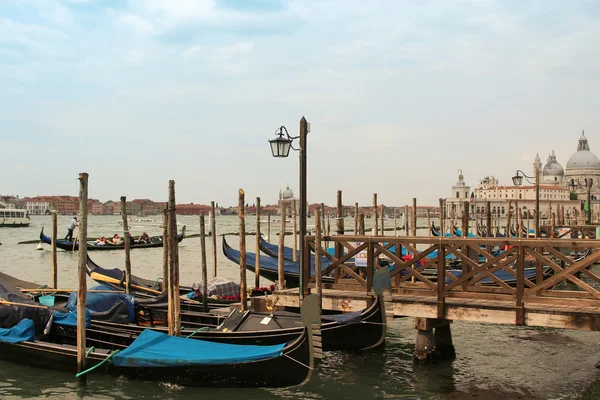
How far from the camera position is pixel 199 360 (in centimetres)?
602

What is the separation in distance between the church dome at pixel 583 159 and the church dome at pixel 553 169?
1.39 m

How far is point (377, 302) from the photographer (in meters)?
6.84

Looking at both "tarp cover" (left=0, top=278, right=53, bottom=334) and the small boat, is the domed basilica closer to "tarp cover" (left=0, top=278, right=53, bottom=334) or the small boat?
the small boat

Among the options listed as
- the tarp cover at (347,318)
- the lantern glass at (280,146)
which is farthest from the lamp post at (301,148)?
the tarp cover at (347,318)

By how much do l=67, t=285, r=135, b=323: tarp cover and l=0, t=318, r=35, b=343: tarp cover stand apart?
0.54m

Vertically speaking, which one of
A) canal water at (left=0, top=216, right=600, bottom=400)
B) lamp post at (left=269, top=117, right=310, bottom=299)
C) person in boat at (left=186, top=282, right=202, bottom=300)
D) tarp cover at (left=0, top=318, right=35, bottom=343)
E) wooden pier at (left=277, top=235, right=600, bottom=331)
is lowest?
canal water at (left=0, top=216, right=600, bottom=400)

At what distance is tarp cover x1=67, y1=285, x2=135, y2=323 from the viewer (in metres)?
7.50

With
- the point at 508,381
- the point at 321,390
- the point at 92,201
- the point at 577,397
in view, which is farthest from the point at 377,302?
the point at 92,201

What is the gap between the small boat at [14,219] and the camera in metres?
55.0

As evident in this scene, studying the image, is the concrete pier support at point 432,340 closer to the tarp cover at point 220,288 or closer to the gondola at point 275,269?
the tarp cover at point 220,288

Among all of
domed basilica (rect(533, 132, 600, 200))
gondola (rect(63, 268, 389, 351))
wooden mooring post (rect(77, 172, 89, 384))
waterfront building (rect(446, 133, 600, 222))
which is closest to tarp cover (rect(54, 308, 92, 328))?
gondola (rect(63, 268, 389, 351))

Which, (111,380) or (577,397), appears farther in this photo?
(111,380)

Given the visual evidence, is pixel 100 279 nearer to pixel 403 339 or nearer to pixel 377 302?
pixel 403 339

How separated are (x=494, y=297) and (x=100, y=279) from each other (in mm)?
7351
